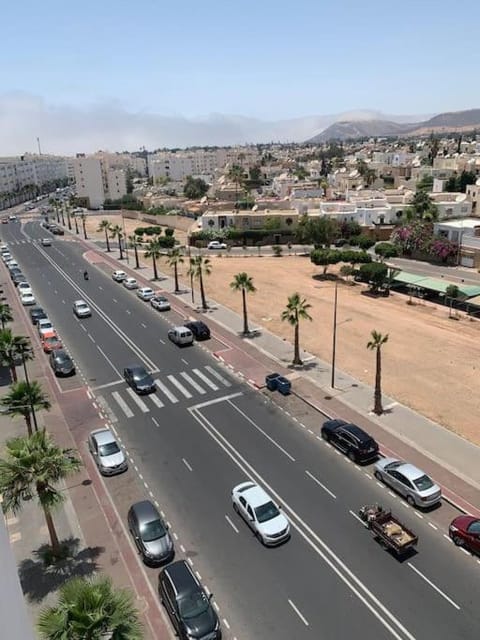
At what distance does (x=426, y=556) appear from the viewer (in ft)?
68.1

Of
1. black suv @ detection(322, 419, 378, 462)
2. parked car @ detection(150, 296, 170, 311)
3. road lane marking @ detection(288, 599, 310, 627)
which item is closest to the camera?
road lane marking @ detection(288, 599, 310, 627)

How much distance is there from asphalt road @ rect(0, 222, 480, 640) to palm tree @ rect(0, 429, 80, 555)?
581 cm

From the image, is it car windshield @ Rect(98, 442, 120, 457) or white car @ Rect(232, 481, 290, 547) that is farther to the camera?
car windshield @ Rect(98, 442, 120, 457)

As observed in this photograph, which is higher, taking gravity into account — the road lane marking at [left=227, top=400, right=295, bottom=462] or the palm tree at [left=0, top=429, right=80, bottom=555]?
the palm tree at [left=0, top=429, right=80, bottom=555]

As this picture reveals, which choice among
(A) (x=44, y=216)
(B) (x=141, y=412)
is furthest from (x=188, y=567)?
(A) (x=44, y=216)

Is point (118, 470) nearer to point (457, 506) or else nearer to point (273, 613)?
point (273, 613)

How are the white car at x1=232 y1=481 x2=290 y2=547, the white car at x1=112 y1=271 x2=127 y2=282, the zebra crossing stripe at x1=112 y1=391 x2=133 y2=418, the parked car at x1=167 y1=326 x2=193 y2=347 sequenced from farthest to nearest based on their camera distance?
the white car at x1=112 y1=271 x2=127 y2=282
the parked car at x1=167 y1=326 x2=193 y2=347
the zebra crossing stripe at x1=112 y1=391 x2=133 y2=418
the white car at x1=232 y1=481 x2=290 y2=547

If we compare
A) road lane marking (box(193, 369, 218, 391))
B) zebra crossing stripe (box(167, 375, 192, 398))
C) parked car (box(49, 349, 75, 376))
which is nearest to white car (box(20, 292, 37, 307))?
parked car (box(49, 349, 75, 376))

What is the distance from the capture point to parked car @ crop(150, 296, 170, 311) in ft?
186

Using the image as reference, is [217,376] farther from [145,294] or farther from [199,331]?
[145,294]

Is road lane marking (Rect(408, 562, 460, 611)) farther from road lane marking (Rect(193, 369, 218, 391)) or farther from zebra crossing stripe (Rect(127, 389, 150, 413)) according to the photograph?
zebra crossing stripe (Rect(127, 389, 150, 413))

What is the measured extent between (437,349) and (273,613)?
33052mm

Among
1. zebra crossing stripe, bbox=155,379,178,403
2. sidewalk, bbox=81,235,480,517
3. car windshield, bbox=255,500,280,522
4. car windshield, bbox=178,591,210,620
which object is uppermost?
car windshield, bbox=178,591,210,620

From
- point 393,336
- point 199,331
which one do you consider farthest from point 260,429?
point 393,336
